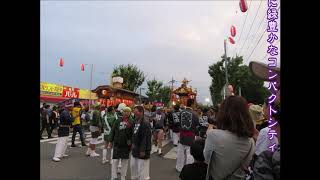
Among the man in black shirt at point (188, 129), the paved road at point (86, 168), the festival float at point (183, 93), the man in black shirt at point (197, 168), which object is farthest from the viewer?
the festival float at point (183, 93)

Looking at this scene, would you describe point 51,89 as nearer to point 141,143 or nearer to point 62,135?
point 62,135

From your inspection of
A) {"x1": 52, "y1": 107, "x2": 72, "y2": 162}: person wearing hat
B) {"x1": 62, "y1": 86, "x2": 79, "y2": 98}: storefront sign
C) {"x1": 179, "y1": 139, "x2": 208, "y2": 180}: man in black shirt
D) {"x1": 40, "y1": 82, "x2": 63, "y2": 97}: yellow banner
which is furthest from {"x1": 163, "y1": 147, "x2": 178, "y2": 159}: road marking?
{"x1": 62, "y1": 86, "x2": 79, "y2": 98}: storefront sign

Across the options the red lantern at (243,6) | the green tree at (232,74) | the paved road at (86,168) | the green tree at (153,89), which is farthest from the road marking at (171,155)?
the green tree at (153,89)

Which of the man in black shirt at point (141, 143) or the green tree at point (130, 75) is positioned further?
the green tree at point (130, 75)

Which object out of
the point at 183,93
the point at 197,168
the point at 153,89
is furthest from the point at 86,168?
the point at 153,89

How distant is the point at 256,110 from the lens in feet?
20.6

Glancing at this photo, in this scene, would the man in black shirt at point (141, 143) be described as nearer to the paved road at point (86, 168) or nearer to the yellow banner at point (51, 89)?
the paved road at point (86, 168)

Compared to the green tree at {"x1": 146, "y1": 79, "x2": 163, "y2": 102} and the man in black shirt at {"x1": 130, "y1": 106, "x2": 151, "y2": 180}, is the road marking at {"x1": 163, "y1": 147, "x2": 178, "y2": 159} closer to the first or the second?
the man in black shirt at {"x1": 130, "y1": 106, "x2": 151, "y2": 180}

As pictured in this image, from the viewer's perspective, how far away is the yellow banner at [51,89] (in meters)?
34.9

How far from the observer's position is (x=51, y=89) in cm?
3700
